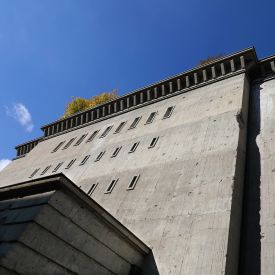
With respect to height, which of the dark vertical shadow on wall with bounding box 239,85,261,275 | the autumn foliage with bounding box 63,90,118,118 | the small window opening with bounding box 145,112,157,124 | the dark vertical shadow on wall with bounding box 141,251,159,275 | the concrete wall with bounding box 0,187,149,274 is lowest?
the concrete wall with bounding box 0,187,149,274

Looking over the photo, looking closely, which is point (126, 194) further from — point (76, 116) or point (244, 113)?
point (76, 116)

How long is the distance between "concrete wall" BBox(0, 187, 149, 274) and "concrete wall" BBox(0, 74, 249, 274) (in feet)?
5.23

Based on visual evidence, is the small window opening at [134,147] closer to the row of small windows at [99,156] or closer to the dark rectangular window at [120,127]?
the row of small windows at [99,156]

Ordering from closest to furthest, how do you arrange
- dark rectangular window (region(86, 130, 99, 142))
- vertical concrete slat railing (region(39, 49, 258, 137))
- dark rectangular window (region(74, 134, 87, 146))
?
vertical concrete slat railing (region(39, 49, 258, 137)) < dark rectangular window (region(86, 130, 99, 142)) < dark rectangular window (region(74, 134, 87, 146))

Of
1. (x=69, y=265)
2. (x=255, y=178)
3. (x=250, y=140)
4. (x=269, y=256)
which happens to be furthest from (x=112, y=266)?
(x=250, y=140)

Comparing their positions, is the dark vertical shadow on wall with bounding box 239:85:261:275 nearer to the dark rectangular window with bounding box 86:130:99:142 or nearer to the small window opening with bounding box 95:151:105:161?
the small window opening with bounding box 95:151:105:161

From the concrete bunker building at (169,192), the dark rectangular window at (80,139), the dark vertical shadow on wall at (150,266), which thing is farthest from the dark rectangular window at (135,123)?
the dark vertical shadow on wall at (150,266)

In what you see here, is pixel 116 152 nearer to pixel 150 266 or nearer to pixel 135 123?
pixel 135 123

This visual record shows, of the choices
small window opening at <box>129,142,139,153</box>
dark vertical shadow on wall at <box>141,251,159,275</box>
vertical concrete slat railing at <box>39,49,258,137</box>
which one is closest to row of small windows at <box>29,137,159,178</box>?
small window opening at <box>129,142,139,153</box>

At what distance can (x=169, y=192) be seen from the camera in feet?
35.3

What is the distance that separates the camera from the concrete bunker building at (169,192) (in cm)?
709

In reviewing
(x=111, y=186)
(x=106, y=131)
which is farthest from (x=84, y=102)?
(x=111, y=186)

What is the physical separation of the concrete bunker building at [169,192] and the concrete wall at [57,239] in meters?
0.02

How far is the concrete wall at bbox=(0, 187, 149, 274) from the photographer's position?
6.15 meters
